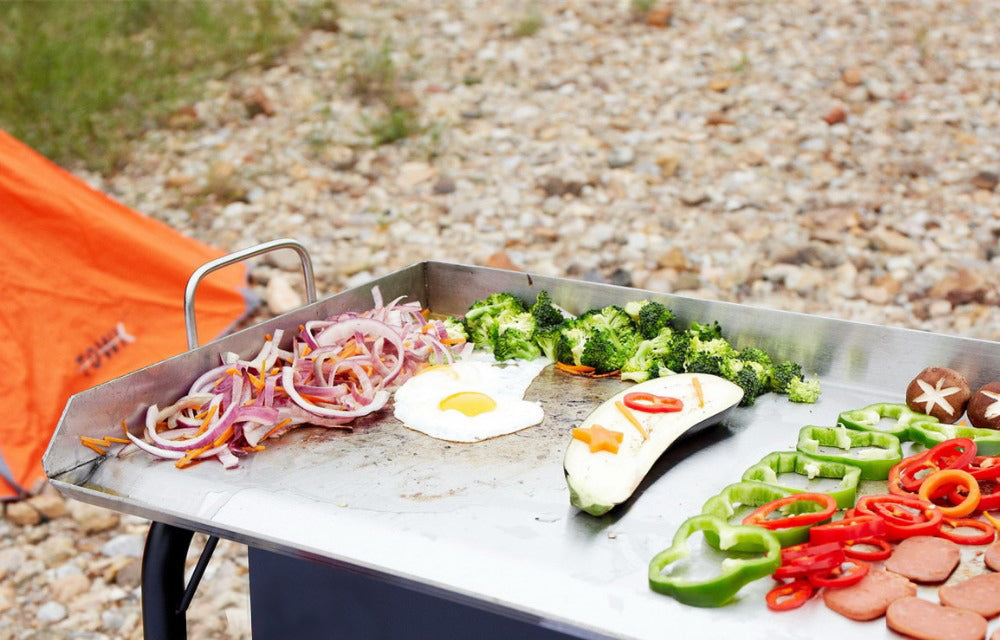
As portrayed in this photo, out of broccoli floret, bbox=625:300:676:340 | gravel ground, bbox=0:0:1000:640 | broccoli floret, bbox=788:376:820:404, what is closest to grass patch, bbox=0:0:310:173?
gravel ground, bbox=0:0:1000:640

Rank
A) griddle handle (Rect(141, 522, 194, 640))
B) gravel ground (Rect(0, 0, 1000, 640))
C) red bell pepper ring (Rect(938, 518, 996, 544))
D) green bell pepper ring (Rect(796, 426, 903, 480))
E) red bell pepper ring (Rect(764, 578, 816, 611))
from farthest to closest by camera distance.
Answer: gravel ground (Rect(0, 0, 1000, 640)) < griddle handle (Rect(141, 522, 194, 640)) < green bell pepper ring (Rect(796, 426, 903, 480)) < red bell pepper ring (Rect(938, 518, 996, 544)) < red bell pepper ring (Rect(764, 578, 816, 611))

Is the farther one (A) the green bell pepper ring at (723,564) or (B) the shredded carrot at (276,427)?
(B) the shredded carrot at (276,427)

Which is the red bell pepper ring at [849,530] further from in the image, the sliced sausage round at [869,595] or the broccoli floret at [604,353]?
the broccoli floret at [604,353]

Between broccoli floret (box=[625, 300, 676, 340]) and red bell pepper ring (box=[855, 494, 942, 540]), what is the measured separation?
1085 millimetres

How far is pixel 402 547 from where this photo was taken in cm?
223

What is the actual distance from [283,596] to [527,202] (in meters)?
5.51

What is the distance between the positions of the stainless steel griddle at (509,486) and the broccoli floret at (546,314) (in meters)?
0.19

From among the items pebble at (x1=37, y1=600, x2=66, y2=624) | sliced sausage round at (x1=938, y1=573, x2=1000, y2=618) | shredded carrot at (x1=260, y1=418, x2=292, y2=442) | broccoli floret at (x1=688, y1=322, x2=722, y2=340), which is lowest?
pebble at (x1=37, y1=600, x2=66, y2=624)

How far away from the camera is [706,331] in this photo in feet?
10.6

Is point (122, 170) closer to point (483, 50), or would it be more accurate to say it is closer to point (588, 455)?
point (483, 50)

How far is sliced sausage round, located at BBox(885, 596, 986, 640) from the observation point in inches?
73.9

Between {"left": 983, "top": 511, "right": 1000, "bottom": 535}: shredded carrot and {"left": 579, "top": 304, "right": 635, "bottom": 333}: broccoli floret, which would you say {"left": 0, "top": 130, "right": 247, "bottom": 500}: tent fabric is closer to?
{"left": 579, "top": 304, "right": 635, "bottom": 333}: broccoli floret

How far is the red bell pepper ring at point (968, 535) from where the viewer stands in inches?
87.7

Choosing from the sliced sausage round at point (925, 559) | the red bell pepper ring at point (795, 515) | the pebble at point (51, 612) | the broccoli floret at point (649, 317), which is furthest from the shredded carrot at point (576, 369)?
the pebble at point (51, 612)
